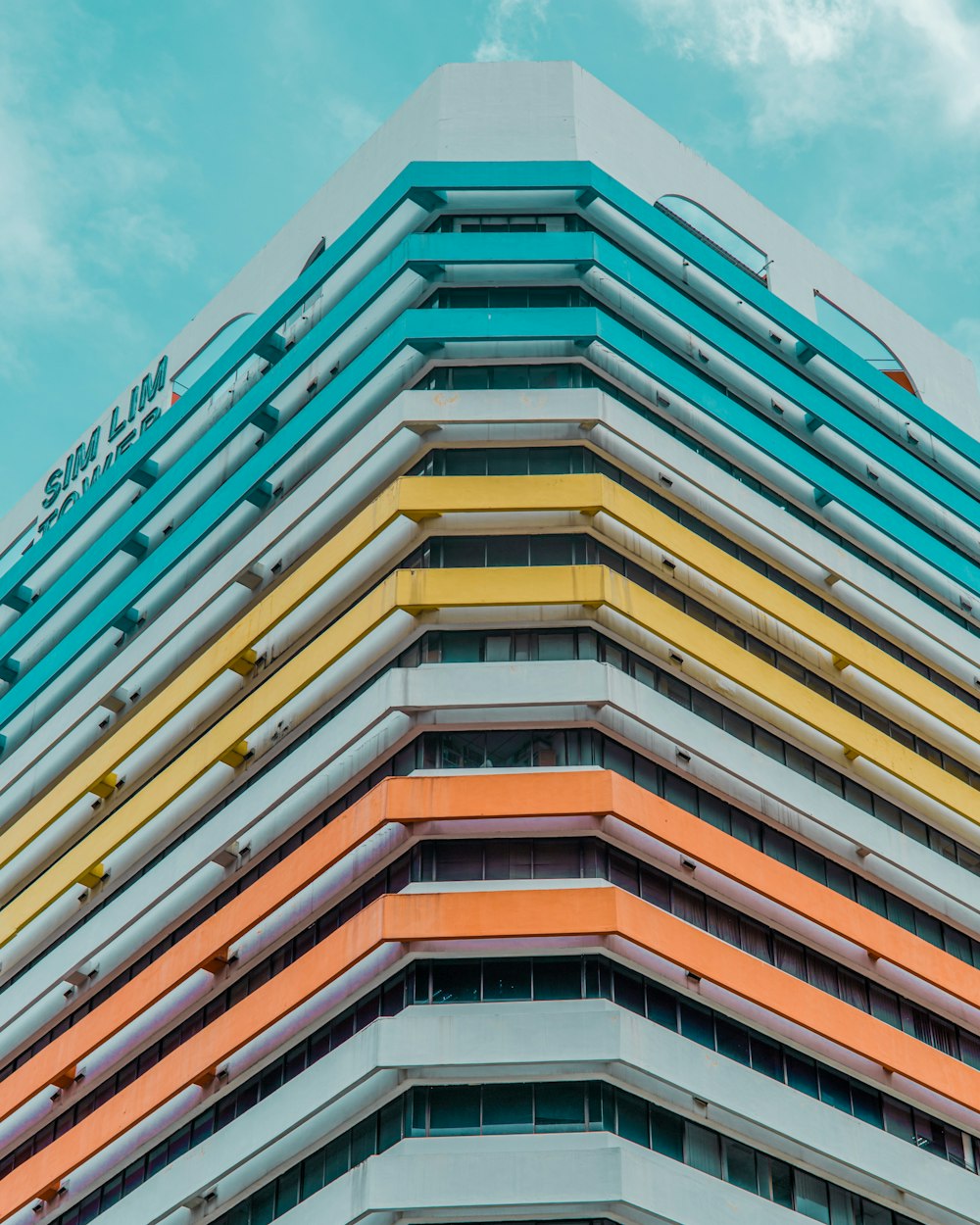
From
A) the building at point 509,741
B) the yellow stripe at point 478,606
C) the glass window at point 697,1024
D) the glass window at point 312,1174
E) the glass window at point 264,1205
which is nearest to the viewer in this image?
the building at point 509,741

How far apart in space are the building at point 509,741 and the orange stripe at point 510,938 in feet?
0.36

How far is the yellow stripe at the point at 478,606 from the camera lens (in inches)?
1933

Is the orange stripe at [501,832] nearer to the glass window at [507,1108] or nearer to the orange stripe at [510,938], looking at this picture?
the orange stripe at [510,938]

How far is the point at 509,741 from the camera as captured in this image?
47500mm

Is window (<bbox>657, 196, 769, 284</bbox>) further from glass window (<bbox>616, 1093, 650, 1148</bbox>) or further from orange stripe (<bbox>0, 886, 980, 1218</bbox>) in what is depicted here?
glass window (<bbox>616, 1093, 650, 1148</bbox>)

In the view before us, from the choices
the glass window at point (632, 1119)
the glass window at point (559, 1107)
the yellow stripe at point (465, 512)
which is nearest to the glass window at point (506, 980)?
the glass window at point (559, 1107)

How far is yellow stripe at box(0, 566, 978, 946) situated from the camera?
4909 centimetres

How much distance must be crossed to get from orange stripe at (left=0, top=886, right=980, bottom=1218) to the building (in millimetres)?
110

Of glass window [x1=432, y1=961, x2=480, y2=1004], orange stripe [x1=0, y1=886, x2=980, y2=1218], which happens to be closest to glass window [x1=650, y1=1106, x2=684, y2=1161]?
orange stripe [x1=0, y1=886, x2=980, y2=1218]

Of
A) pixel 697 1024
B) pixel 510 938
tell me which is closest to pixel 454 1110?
pixel 510 938

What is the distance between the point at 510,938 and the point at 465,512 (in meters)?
12.9

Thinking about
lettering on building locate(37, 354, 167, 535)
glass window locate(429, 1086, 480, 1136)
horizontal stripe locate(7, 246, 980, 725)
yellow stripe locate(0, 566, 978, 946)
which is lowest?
glass window locate(429, 1086, 480, 1136)

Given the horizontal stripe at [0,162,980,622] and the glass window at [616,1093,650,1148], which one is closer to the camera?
the glass window at [616,1093,650,1148]

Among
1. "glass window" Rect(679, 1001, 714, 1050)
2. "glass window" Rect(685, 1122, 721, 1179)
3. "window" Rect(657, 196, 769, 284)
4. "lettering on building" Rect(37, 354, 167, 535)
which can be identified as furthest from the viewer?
"lettering on building" Rect(37, 354, 167, 535)
